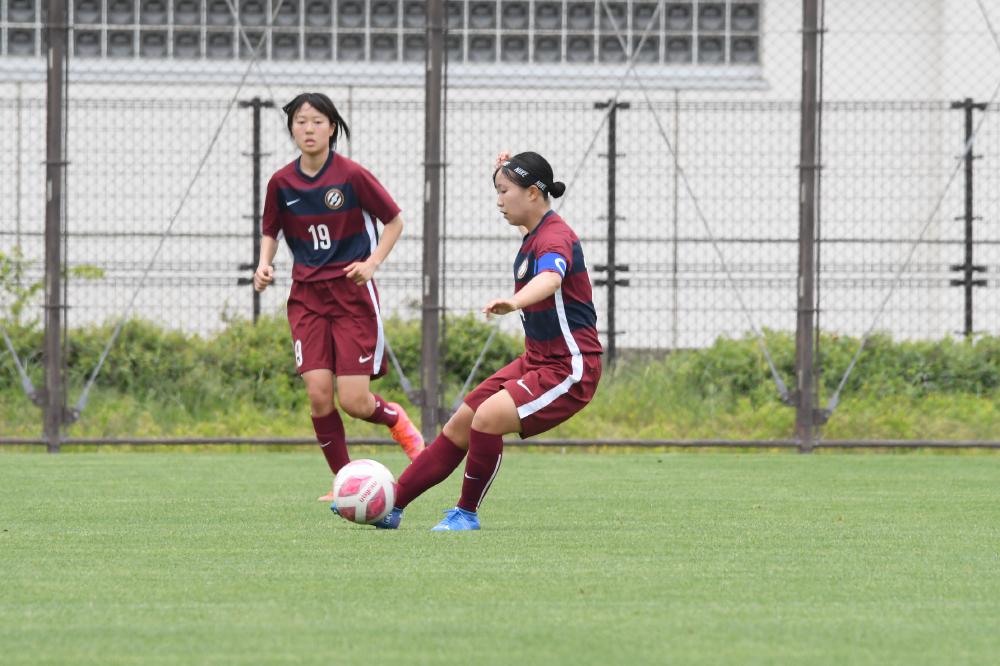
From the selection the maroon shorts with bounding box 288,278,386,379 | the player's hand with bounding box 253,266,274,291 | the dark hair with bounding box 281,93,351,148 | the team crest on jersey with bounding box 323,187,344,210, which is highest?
the dark hair with bounding box 281,93,351,148

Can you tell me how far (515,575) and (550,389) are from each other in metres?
1.44

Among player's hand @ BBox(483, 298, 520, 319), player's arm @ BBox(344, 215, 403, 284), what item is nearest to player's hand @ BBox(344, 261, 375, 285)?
player's arm @ BBox(344, 215, 403, 284)

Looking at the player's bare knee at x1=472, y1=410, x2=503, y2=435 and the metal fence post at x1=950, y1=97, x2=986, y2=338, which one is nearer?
the player's bare knee at x1=472, y1=410, x2=503, y2=435

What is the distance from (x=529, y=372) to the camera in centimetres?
613

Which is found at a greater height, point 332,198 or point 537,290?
point 332,198

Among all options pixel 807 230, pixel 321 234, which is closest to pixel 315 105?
pixel 321 234

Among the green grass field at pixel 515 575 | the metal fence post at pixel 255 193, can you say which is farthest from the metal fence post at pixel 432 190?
the green grass field at pixel 515 575

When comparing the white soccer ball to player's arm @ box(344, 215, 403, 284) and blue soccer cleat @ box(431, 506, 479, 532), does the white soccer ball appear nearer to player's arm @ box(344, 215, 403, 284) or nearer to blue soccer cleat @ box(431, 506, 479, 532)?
blue soccer cleat @ box(431, 506, 479, 532)

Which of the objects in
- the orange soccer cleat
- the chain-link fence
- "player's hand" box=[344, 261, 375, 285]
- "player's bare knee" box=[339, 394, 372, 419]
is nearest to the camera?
"player's hand" box=[344, 261, 375, 285]

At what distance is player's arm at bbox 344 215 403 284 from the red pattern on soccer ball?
45.2 inches

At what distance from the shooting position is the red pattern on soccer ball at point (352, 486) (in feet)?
19.1

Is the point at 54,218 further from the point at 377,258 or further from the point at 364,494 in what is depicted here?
the point at 364,494

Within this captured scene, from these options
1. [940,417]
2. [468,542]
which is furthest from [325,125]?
[940,417]

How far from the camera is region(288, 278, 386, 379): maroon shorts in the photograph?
721cm
